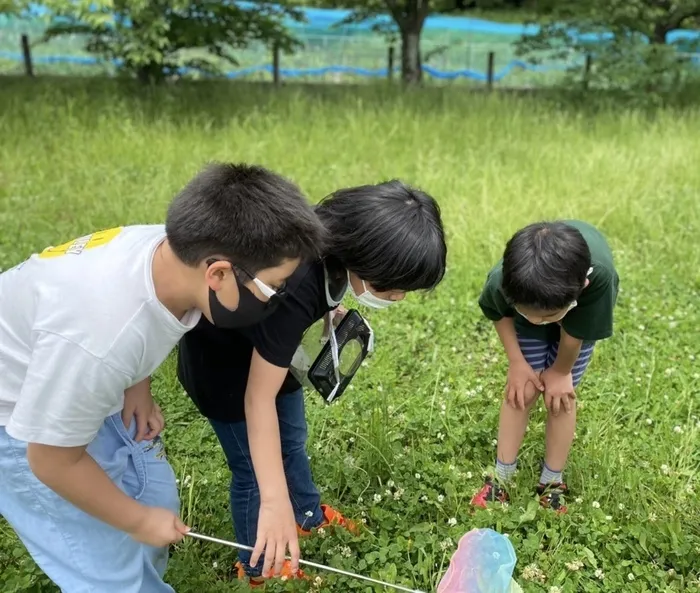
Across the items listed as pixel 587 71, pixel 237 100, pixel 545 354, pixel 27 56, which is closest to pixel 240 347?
pixel 545 354

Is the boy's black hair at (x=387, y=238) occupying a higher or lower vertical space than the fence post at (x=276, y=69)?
higher

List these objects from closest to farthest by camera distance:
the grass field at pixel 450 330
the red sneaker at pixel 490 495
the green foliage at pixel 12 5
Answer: the grass field at pixel 450 330 → the red sneaker at pixel 490 495 → the green foliage at pixel 12 5

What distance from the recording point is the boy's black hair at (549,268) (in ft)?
6.11

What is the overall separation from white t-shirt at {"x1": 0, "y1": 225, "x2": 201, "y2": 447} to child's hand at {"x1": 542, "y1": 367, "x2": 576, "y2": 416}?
1346 millimetres

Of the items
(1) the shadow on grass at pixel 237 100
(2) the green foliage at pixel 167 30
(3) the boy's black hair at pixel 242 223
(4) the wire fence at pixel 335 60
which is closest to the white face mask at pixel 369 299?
(3) the boy's black hair at pixel 242 223

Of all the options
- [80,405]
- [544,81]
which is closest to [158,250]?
[80,405]

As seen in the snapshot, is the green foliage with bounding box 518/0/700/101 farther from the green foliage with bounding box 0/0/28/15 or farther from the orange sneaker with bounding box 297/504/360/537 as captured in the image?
the orange sneaker with bounding box 297/504/360/537

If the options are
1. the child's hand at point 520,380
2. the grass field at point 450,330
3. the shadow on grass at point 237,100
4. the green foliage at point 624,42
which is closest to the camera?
the grass field at point 450,330

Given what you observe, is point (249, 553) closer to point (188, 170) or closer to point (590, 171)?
point (188, 170)

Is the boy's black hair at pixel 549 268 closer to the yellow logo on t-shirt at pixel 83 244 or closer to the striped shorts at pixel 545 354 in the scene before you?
the striped shorts at pixel 545 354

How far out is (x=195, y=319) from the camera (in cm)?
139

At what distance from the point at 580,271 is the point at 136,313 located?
1.24m

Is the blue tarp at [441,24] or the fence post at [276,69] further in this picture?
the blue tarp at [441,24]

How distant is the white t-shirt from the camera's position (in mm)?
1215
